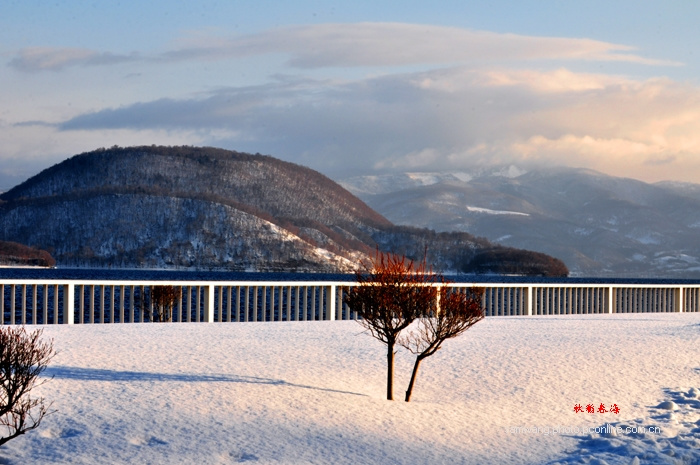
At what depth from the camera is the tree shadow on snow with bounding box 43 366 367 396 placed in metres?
9.39

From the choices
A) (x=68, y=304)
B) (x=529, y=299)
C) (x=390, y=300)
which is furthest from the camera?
(x=529, y=299)

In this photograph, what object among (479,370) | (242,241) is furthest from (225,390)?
(242,241)

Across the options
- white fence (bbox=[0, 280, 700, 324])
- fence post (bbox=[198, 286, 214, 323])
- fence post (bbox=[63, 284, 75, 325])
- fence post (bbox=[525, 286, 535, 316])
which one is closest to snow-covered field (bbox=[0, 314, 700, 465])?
white fence (bbox=[0, 280, 700, 324])

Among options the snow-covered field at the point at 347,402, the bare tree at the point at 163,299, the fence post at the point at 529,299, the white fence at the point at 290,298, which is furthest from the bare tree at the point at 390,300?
the fence post at the point at 529,299

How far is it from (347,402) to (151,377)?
234 centimetres

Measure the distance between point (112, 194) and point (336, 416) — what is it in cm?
18489

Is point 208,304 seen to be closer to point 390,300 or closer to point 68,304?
point 68,304

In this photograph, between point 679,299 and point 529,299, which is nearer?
point 529,299

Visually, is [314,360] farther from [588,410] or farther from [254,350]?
[588,410]

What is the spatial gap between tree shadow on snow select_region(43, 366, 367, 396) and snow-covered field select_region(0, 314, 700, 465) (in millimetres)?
23

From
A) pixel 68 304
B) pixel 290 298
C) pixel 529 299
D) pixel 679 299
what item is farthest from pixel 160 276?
pixel 68 304

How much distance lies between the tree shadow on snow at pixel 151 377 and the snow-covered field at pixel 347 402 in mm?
23

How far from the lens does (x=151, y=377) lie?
9516 mm

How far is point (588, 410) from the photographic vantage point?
30.2ft
